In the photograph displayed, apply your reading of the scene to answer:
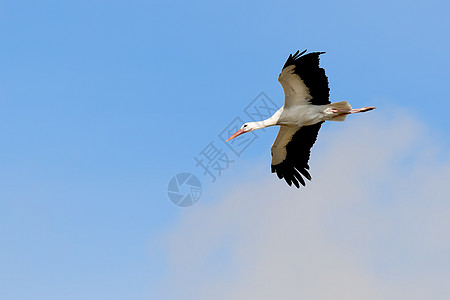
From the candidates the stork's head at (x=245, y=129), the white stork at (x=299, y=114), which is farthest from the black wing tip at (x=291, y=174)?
the stork's head at (x=245, y=129)

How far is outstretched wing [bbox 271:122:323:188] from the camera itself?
17.3m

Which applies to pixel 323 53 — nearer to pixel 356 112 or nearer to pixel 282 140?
pixel 356 112

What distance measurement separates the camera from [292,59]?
50.5ft

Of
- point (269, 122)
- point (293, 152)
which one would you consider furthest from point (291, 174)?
point (269, 122)

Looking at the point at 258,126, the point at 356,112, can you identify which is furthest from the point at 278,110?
the point at 356,112

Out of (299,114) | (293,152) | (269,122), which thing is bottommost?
(299,114)

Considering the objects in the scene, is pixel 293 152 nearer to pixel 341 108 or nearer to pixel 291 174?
pixel 291 174

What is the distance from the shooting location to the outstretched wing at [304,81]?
15398 millimetres

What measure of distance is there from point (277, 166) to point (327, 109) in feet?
8.47

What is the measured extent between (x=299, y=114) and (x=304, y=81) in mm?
868

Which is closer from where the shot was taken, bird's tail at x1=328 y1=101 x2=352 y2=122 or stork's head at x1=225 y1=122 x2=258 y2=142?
bird's tail at x1=328 y1=101 x2=352 y2=122

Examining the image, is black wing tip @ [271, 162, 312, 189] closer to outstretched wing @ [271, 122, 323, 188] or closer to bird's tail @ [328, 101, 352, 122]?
outstretched wing @ [271, 122, 323, 188]

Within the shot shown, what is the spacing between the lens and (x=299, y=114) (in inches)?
641

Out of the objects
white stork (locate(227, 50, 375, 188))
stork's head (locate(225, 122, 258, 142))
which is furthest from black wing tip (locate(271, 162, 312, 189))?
stork's head (locate(225, 122, 258, 142))
